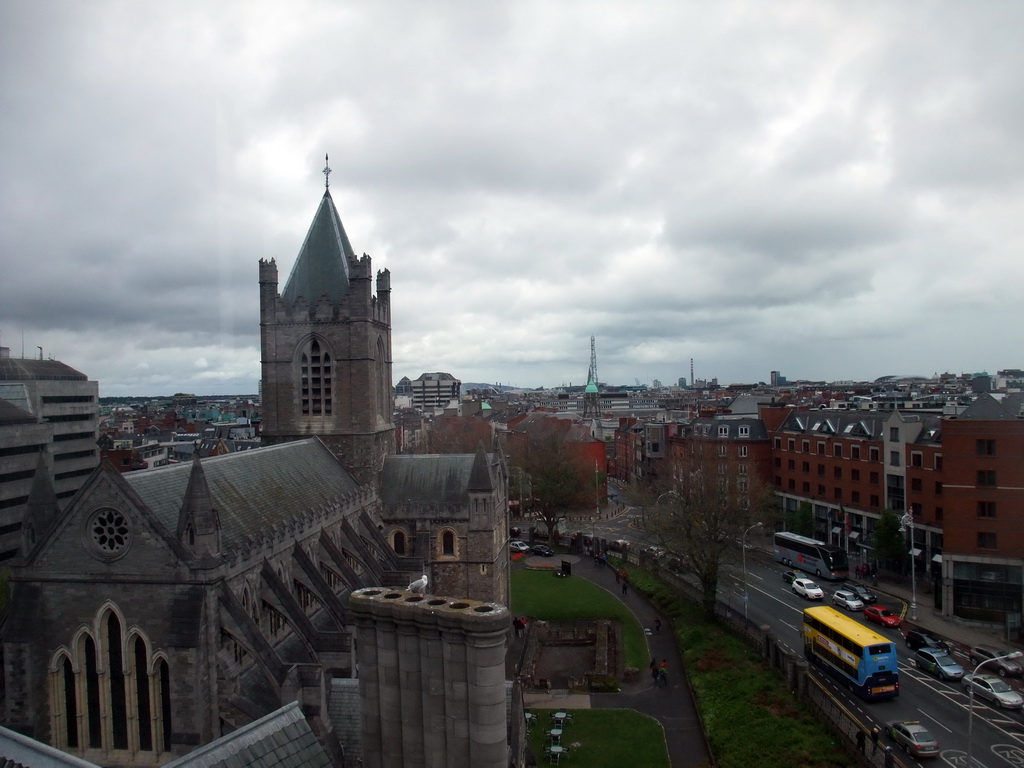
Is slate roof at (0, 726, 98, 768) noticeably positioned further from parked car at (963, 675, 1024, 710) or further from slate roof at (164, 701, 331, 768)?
parked car at (963, 675, 1024, 710)

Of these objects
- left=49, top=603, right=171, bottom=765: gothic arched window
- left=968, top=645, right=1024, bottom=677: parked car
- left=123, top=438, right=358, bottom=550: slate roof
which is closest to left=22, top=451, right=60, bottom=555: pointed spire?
left=123, top=438, right=358, bottom=550: slate roof

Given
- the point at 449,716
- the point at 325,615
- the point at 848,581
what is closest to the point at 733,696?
the point at 325,615

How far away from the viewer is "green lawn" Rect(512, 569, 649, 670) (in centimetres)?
4281

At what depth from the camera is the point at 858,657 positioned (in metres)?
30.6

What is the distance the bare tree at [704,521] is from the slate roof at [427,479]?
14.4 m

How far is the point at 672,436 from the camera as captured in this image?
82.9 meters

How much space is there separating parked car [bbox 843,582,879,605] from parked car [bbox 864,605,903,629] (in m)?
1.85

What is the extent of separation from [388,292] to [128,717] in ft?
92.8

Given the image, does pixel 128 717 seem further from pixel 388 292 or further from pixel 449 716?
pixel 388 292

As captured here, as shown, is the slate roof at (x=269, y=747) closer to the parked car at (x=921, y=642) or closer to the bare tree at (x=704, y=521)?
the bare tree at (x=704, y=521)

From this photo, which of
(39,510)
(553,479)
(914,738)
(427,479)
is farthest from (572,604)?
(39,510)

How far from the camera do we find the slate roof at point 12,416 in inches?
1913

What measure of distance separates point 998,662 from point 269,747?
36.9 m

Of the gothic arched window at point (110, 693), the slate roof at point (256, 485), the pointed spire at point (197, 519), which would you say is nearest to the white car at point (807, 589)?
the slate roof at point (256, 485)
